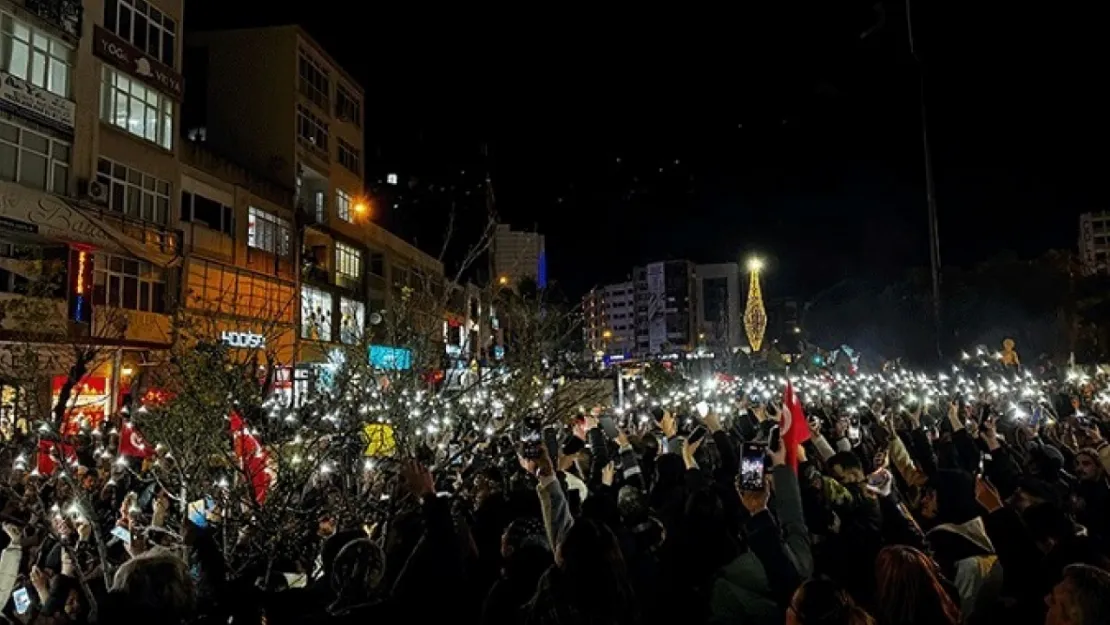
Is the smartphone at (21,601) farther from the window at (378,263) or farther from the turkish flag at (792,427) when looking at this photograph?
the window at (378,263)

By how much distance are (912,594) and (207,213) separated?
88.4 feet

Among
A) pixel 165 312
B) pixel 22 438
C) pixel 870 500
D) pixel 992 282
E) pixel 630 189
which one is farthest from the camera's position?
pixel 992 282

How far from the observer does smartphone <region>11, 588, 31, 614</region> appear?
5.34m

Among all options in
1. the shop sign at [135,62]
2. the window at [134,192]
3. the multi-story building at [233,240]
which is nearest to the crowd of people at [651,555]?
the window at [134,192]

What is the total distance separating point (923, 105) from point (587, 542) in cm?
2109

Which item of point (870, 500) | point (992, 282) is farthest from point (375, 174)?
point (870, 500)

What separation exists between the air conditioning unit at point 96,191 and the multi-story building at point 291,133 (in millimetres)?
8087

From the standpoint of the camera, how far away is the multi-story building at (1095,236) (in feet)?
329

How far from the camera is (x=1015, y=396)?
18219 millimetres

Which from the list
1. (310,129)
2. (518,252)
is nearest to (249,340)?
(310,129)

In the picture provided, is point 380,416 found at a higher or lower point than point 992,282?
lower

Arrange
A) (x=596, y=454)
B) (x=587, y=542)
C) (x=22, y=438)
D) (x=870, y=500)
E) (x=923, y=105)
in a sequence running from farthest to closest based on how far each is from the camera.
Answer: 1. (x=923, y=105)
2. (x=22, y=438)
3. (x=596, y=454)
4. (x=870, y=500)
5. (x=587, y=542)

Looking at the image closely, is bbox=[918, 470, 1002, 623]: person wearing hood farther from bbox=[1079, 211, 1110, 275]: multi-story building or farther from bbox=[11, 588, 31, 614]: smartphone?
bbox=[1079, 211, 1110, 275]: multi-story building

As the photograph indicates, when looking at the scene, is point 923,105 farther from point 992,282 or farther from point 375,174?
point 375,174
